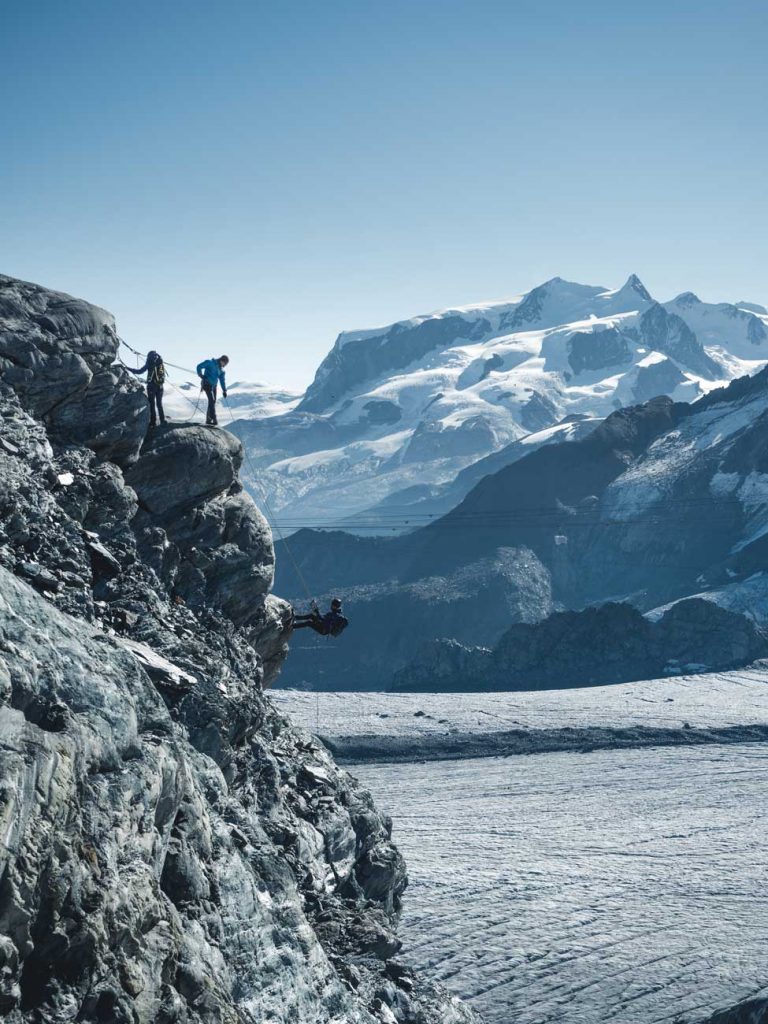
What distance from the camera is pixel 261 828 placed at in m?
19.4

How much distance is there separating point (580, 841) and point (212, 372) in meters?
33.0

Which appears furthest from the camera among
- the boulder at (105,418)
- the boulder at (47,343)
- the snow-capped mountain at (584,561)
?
the snow-capped mountain at (584,561)

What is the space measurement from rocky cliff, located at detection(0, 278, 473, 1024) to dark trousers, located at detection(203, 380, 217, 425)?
34.3 inches

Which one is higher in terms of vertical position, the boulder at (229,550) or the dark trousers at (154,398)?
the dark trousers at (154,398)

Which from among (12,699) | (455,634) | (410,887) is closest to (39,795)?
(12,699)

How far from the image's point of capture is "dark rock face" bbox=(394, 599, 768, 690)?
9531 cm

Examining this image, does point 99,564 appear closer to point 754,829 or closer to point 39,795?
point 39,795

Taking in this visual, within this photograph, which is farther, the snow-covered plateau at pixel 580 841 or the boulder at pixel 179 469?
the snow-covered plateau at pixel 580 841

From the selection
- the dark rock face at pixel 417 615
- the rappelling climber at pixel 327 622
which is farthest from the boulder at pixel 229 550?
the dark rock face at pixel 417 615

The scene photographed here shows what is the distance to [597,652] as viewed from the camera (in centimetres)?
9925

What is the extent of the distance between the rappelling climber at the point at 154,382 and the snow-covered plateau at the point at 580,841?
61.8 ft

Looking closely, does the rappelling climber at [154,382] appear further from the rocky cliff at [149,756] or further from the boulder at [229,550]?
the boulder at [229,550]

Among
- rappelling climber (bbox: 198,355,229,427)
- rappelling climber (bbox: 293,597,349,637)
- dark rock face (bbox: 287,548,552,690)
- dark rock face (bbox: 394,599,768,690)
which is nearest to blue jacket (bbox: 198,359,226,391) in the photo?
rappelling climber (bbox: 198,355,229,427)

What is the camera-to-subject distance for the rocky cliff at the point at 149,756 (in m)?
10.8
